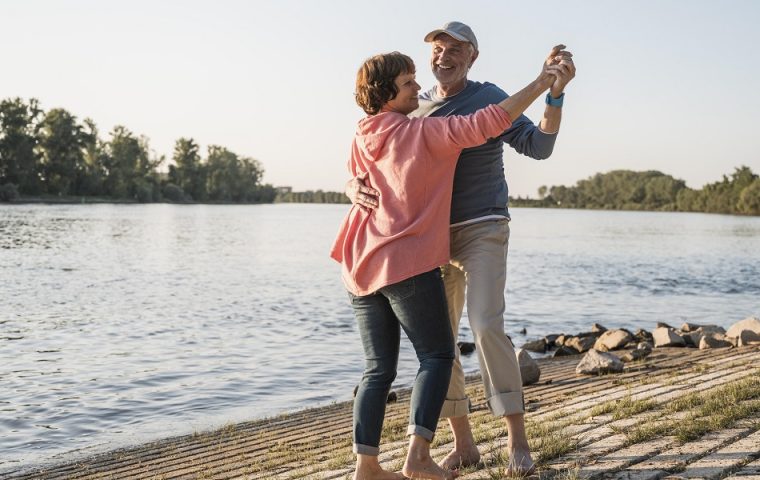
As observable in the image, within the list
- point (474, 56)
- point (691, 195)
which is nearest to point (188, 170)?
point (691, 195)

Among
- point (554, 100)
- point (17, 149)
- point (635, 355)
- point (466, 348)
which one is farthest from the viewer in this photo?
point (17, 149)

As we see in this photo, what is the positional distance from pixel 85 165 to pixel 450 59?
128 metres

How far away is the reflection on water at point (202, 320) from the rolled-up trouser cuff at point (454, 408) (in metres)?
5.30

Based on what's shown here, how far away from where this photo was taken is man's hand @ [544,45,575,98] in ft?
13.3

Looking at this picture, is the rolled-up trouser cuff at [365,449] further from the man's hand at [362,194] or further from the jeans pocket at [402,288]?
the man's hand at [362,194]

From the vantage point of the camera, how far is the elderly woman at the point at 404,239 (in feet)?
13.1

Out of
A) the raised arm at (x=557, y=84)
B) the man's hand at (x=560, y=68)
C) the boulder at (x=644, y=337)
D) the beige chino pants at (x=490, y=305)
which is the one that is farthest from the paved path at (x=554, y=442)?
the boulder at (x=644, y=337)

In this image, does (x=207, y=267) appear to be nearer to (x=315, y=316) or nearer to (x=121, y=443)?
(x=315, y=316)

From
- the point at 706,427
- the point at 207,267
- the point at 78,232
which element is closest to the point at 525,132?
the point at 706,427

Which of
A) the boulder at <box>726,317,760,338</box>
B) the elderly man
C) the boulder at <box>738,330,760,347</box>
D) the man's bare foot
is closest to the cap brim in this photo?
the elderly man

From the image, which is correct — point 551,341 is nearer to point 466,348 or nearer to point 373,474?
point 466,348

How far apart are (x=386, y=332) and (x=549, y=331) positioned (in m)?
15.2

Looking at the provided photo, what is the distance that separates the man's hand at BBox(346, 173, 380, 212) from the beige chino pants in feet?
2.04

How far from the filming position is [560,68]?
4059 millimetres
